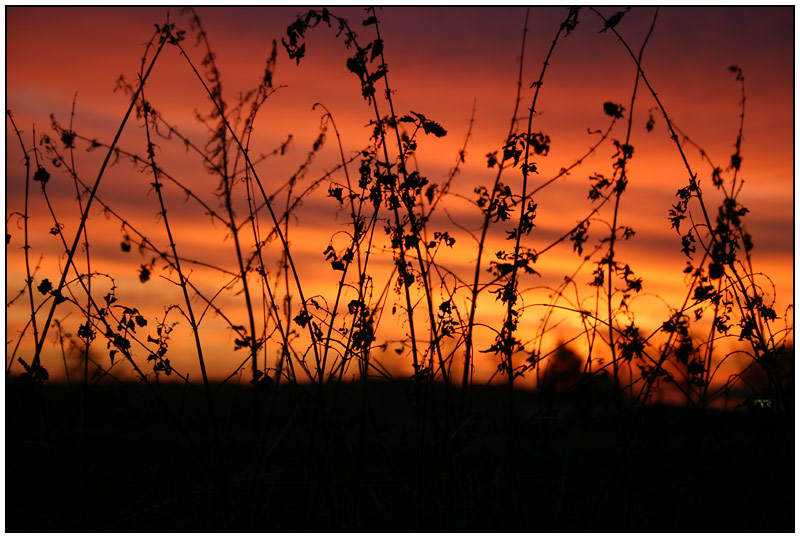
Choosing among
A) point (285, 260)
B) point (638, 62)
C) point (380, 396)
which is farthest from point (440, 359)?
point (638, 62)

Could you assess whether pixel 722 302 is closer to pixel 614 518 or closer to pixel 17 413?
pixel 614 518

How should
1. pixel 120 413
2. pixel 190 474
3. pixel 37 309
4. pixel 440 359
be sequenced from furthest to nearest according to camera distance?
1. pixel 190 474
2. pixel 120 413
3. pixel 37 309
4. pixel 440 359

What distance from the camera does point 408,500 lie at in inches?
120

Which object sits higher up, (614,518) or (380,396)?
(380,396)

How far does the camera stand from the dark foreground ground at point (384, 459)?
3004 mm

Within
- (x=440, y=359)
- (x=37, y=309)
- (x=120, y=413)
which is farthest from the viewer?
(x=120, y=413)

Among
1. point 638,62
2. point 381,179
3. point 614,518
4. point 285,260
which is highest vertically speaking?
point 638,62

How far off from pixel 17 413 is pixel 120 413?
0.45 m

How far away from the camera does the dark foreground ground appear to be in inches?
118

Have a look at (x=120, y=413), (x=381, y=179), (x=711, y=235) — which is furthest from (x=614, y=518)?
(x=120, y=413)

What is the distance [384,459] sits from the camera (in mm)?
3373

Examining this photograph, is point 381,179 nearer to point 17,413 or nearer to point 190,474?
point 17,413

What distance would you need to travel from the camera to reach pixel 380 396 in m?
3.38

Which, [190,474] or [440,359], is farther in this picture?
[190,474]
